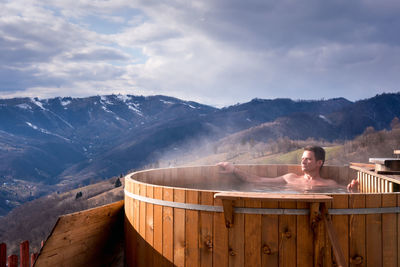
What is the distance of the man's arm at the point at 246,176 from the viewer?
5508 mm

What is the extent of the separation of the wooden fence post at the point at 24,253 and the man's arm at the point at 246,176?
3.02 metres

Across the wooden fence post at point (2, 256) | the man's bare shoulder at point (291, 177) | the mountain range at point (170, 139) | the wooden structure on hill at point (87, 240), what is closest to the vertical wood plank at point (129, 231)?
the wooden structure on hill at point (87, 240)

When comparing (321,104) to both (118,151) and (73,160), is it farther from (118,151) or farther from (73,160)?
(73,160)

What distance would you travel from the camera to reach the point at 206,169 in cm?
557

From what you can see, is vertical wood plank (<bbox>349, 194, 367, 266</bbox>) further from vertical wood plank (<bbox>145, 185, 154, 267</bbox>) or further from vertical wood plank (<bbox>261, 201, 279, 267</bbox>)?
vertical wood plank (<bbox>145, 185, 154, 267</bbox>)

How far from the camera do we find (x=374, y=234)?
2547 millimetres

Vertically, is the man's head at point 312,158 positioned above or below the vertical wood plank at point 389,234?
above

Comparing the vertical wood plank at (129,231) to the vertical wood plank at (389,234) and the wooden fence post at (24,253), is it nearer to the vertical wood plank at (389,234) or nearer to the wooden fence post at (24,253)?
the wooden fence post at (24,253)

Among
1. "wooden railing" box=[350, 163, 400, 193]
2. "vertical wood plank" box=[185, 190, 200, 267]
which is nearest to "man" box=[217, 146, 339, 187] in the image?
"wooden railing" box=[350, 163, 400, 193]

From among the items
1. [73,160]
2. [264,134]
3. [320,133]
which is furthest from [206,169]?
[73,160]

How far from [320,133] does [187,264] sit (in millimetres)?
105559

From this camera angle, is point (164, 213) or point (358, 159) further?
point (358, 159)

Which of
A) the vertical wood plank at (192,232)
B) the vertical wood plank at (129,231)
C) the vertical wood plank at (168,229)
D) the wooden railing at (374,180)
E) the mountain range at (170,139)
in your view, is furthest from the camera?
the mountain range at (170,139)

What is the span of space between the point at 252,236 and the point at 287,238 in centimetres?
27
